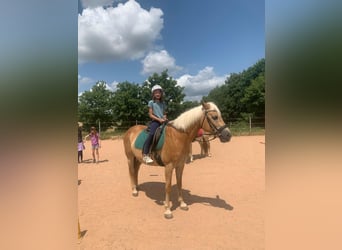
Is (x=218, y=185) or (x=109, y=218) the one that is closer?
(x=109, y=218)

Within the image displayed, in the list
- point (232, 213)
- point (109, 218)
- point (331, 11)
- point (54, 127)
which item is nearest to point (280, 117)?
point (331, 11)

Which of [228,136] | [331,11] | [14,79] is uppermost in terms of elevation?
[331,11]

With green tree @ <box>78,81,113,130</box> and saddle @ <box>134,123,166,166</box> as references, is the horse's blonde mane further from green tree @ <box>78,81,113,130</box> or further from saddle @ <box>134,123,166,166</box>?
green tree @ <box>78,81,113,130</box>

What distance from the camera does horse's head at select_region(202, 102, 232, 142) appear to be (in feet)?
10.6

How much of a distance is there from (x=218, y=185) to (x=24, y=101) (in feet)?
15.7

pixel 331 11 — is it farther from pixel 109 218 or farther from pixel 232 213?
pixel 109 218

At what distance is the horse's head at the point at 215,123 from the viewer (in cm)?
323

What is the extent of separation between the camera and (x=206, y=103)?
11.1 feet

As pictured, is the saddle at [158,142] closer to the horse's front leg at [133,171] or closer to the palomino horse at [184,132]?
the palomino horse at [184,132]

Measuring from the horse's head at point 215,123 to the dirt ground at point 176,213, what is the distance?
1290mm

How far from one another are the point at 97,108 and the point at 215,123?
67.0 feet

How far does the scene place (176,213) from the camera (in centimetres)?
360

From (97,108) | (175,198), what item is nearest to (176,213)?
(175,198)

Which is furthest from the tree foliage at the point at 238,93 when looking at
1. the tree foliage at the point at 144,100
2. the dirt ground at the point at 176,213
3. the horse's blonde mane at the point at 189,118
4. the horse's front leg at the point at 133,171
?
the horse's blonde mane at the point at 189,118
